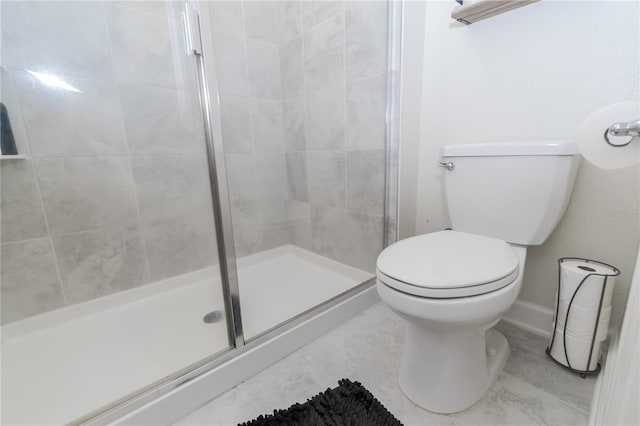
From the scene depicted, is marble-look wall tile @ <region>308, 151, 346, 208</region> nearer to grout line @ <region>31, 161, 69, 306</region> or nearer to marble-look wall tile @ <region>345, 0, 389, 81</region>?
marble-look wall tile @ <region>345, 0, 389, 81</region>

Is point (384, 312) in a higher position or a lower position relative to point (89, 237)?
lower

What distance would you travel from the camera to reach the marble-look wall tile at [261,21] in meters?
1.54

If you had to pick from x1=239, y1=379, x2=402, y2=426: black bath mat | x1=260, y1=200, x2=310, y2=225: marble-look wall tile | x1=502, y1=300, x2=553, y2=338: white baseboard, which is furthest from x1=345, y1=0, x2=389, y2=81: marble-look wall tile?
x1=239, y1=379, x2=402, y2=426: black bath mat

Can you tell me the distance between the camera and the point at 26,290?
116cm

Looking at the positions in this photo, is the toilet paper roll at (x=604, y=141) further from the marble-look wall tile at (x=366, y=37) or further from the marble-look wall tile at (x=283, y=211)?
the marble-look wall tile at (x=283, y=211)

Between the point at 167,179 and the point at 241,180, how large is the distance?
1.26 feet

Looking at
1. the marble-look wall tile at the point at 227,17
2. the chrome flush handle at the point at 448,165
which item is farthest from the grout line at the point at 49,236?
the chrome flush handle at the point at 448,165

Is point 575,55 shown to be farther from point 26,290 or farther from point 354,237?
point 26,290

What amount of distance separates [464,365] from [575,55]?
1.01 metres

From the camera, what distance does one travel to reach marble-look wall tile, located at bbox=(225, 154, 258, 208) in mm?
1598

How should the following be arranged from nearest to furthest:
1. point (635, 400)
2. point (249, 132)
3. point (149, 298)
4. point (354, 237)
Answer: point (635, 400), point (149, 298), point (354, 237), point (249, 132)

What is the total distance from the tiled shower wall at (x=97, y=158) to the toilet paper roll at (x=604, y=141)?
130cm

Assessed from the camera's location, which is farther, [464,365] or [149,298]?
[149,298]

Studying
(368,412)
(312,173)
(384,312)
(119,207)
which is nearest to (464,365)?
(368,412)
